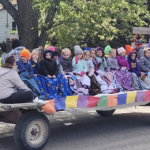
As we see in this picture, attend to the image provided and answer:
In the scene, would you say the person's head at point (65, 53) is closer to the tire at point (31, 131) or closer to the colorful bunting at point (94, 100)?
the colorful bunting at point (94, 100)

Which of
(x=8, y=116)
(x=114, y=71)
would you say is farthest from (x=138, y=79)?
(x=8, y=116)

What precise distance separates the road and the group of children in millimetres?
990

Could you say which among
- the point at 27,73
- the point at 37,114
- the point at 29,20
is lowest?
the point at 37,114

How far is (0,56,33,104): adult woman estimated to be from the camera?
5938 mm

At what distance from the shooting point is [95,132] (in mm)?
7875

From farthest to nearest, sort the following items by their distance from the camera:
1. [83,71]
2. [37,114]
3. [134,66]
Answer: [134,66]
[83,71]
[37,114]

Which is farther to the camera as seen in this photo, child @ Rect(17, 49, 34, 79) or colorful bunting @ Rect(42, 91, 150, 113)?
child @ Rect(17, 49, 34, 79)

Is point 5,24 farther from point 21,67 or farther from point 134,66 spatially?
point 21,67

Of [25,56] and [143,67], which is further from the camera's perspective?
[143,67]

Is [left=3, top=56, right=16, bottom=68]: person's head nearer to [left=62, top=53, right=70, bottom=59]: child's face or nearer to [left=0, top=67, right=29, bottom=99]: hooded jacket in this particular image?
[left=0, top=67, right=29, bottom=99]: hooded jacket

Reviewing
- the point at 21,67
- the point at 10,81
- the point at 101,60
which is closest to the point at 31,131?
the point at 10,81

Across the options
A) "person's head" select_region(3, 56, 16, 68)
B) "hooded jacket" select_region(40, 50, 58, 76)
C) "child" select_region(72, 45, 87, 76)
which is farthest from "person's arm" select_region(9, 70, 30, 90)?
"child" select_region(72, 45, 87, 76)

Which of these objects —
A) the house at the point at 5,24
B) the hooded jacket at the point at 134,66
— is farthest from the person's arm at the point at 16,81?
the house at the point at 5,24

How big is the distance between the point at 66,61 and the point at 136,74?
1.91 meters
